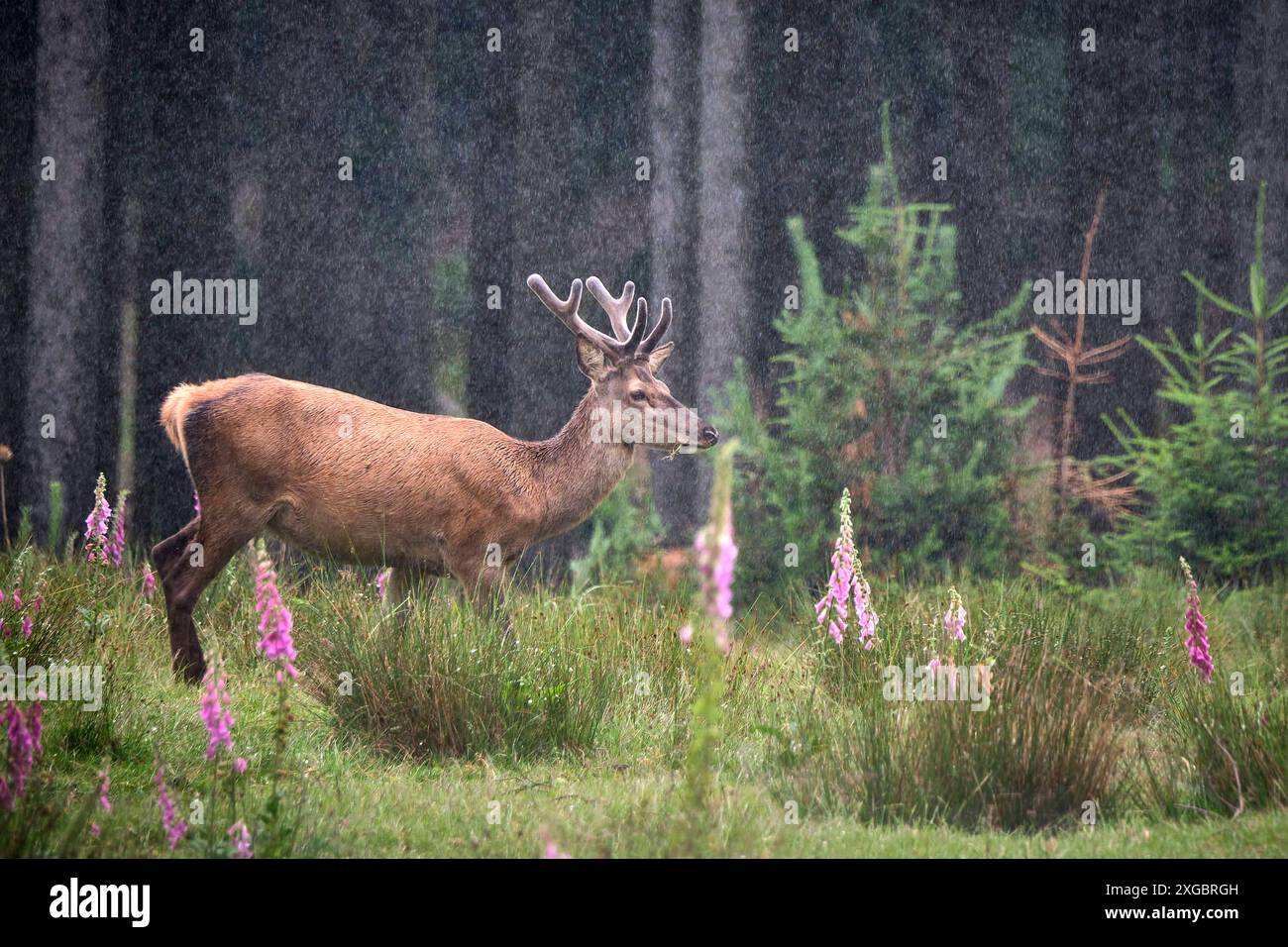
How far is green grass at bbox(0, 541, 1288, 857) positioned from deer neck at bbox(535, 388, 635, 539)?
45 cm

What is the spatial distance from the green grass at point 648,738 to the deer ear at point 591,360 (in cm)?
118

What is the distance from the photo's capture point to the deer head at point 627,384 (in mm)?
6922

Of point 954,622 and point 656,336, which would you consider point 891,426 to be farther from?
point 954,622

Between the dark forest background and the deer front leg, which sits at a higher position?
the dark forest background

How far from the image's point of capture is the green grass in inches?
167

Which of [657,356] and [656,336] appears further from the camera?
[657,356]

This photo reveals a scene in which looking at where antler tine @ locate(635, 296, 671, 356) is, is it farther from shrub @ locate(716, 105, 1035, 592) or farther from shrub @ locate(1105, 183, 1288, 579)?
shrub @ locate(1105, 183, 1288, 579)

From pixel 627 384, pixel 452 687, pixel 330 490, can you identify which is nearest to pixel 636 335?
pixel 627 384

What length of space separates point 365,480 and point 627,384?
4.73ft

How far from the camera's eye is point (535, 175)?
11.0m

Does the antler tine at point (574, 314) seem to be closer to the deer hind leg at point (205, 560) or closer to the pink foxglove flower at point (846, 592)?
the deer hind leg at point (205, 560)

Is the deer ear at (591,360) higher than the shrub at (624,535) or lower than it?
higher

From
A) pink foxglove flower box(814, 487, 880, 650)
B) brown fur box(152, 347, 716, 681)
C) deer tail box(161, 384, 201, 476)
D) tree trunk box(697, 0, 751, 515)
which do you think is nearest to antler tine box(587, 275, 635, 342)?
brown fur box(152, 347, 716, 681)

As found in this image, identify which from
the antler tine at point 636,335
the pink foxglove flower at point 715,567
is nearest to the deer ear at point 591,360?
the antler tine at point 636,335
